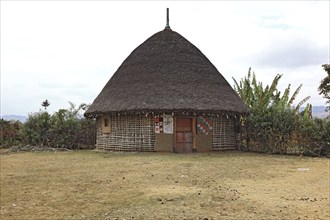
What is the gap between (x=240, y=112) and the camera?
18016 mm

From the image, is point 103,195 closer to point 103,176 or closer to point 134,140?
point 103,176

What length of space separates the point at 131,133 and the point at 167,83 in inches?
121

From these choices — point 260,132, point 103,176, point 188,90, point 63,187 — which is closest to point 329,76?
point 260,132

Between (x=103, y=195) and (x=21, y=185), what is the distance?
2.56 meters

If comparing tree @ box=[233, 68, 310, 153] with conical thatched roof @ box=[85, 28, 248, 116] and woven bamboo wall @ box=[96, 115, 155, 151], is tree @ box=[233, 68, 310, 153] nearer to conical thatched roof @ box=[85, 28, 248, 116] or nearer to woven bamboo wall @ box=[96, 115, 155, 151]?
conical thatched roof @ box=[85, 28, 248, 116]

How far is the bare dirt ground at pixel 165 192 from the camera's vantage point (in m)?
6.04

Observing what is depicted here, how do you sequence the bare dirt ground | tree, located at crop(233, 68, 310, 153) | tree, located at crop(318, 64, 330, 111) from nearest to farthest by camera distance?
the bare dirt ground → tree, located at crop(233, 68, 310, 153) → tree, located at crop(318, 64, 330, 111)

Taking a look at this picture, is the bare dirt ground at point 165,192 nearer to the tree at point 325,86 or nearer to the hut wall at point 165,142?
the hut wall at point 165,142

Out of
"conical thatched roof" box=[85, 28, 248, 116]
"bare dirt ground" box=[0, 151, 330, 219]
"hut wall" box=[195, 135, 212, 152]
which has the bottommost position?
"bare dirt ground" box=[0, 151, 330, 219]

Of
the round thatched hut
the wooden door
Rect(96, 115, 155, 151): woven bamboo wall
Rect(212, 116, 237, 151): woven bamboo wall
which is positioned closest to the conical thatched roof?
the round thatched hut

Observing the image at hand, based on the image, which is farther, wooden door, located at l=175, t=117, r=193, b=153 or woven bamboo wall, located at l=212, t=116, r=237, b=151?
woven bamboo wall, located at l=212, t=116, r=237, b=151

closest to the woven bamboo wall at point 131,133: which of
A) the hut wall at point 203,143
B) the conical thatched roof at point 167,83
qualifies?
the conical thatched roof at point 167,83

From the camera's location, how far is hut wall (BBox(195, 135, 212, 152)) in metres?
17.5

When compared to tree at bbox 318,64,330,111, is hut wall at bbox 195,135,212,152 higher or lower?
lower
